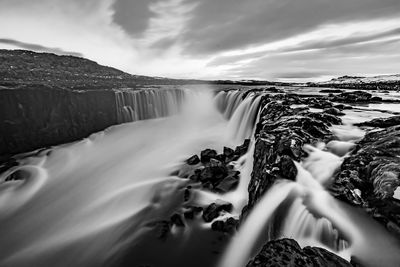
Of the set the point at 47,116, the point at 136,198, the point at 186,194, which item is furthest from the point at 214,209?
the point at 47,116

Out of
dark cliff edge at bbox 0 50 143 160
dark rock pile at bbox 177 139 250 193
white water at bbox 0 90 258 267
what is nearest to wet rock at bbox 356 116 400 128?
dark rock pile at bbox 177 139 250 193

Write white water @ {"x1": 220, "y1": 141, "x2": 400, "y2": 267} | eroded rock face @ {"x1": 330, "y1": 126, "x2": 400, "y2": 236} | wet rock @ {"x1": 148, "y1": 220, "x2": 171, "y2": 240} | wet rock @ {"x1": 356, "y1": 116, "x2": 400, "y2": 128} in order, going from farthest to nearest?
wet rock @ {"x1": 356, "y1": 116, "x2": 400, "y2": 128} < wet rock @ {"x1": 148, "y1": 220, "x2": 171, "y2": 240} < eroded rock face @ {"x1": 330, "y1": 126, "x2": 400, "y2": 236} < white water @ {"x1": 220, "y1": 141, "x2": 400, "y2": 267}

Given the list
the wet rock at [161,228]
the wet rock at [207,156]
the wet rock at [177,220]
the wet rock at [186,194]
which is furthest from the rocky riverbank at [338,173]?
the wet rock at [207,156]

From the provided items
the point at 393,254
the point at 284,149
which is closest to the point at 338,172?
the point at 284,149

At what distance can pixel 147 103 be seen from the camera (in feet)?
92.8

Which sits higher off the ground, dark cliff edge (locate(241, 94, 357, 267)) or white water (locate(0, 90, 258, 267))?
dark cliff edge (locate(241, 94, 357, 267))

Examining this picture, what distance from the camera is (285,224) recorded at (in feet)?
17.9

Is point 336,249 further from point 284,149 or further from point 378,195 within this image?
point 284,149

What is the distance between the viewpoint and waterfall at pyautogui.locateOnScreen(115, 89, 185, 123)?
26.6 m

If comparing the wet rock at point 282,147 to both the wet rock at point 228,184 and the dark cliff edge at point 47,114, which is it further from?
the dark cliff edge at point 47,114

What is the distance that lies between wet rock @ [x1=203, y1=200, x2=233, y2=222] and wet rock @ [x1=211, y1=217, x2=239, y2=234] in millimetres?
564

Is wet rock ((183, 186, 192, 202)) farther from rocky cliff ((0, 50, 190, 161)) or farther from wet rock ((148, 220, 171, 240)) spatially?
rocky cliff ((0, 50, 190, 161))

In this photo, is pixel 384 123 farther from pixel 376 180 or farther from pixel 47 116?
→ pixel 47 116

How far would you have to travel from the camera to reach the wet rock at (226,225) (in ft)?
26.4
